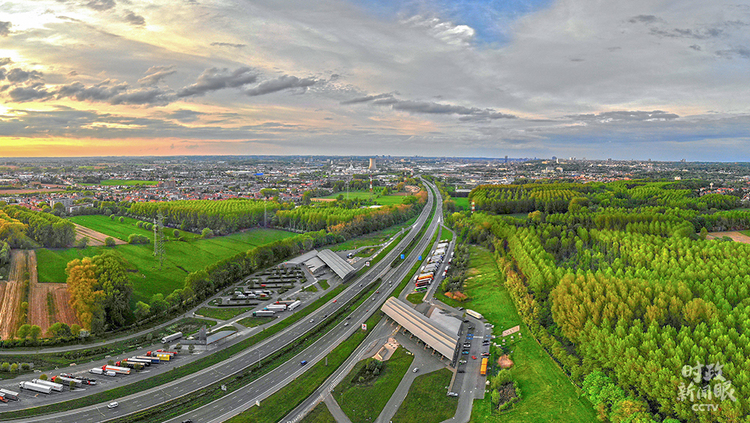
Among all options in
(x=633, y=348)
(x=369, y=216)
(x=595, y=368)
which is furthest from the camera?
(x=369, y=216)

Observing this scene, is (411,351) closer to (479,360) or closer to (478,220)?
(479,360)

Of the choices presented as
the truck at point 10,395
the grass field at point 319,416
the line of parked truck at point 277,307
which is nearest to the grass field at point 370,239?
the line of parked truck at point 277,307

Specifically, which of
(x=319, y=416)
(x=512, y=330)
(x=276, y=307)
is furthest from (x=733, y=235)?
(x=319, y=416)

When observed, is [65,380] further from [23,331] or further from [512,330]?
[512,330]

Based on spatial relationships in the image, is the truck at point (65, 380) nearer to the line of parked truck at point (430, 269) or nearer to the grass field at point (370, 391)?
the grass field at point (370, 391)

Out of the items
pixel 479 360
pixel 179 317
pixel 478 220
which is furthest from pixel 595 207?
pixel 179 317

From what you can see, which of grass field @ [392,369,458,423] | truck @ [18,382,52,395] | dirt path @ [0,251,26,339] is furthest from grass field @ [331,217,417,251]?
truck @ [18,382,52,395]
